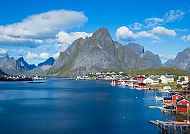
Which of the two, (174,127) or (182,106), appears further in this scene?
(182,106)

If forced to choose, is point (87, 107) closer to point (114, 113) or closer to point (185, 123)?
point (114, 113)

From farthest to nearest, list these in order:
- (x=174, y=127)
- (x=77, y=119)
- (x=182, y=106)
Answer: (x=182, y=106) < (x=77, y=119) < (x=174, y=127)

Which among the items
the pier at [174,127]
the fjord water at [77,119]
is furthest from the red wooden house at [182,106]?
the pier at [174,127]

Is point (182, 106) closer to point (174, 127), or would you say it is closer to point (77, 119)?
point (174, 127)

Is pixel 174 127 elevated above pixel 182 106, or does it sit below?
below

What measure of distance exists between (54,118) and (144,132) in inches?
653

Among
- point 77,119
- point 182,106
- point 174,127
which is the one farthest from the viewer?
point 182,106

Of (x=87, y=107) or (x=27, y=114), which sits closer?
(x=27, y=114)

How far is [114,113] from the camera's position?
6159 cm

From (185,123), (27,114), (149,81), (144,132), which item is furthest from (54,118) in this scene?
(149,81)

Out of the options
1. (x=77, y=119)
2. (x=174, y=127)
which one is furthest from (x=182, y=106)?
(x=77, y=119)

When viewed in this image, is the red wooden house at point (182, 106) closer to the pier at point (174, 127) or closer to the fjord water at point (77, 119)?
the fjord water at point (77, 119)

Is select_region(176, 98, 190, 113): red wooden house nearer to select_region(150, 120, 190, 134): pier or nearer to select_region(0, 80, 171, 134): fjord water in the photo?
select_region(0, 80, 171, 134): fjord water

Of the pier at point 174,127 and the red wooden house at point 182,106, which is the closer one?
the pier at point 174,127
